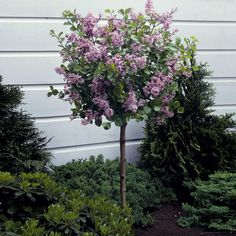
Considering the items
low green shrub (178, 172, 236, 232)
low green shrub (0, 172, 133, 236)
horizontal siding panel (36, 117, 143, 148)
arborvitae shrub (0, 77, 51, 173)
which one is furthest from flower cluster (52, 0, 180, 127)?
horizontal siding panel (36, 117, 143, 148)

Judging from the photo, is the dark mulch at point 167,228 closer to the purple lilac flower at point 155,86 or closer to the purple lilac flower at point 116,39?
the purple lilac flower at point 155,86

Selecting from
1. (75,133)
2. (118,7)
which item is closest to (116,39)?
(75,133)

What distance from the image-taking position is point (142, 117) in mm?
4445

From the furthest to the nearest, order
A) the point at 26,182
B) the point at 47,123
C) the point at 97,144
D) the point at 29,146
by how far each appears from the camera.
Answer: the point at 97,144, the point at 47,123, the point at 29,146, the point at 26,182

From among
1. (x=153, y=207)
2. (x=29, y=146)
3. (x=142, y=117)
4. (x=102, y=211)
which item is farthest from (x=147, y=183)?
(x=102, y=211)

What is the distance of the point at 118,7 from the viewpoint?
22.7 ft

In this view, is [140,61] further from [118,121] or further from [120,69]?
[118,121]

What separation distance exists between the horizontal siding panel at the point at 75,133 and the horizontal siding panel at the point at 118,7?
1.30 metres

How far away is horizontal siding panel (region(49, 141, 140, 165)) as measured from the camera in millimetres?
6578

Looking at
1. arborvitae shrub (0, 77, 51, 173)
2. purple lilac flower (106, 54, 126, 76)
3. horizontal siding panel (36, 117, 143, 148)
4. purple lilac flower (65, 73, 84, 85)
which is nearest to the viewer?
purple lilac flower (106, 54, 126, 76)

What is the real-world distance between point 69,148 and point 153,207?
4.40 ft

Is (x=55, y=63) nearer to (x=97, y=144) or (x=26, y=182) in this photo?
(x=97, y=144)

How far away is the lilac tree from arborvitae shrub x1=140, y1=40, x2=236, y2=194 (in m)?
1.69

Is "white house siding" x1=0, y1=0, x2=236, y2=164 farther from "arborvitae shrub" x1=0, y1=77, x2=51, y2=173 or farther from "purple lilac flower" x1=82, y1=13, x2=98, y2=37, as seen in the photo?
"purple lilac flower" x1=82, y1=13, x2=98, y2=37
